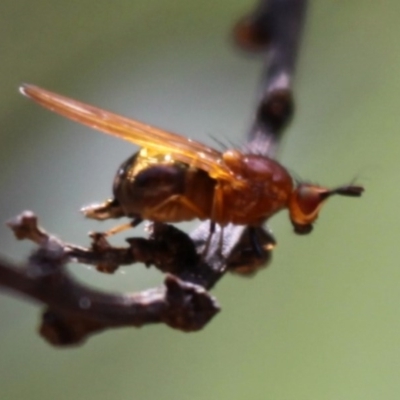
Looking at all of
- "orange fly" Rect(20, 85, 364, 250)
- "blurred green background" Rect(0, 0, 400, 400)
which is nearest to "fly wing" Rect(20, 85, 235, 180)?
"orange fly" Rect(20, 85, 364, 250)

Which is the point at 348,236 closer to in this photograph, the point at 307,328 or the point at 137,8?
the point at 307,328

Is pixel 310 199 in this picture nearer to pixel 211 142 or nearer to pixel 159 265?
pixel 159 265

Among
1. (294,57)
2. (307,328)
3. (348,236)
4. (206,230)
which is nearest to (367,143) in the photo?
(348,236)

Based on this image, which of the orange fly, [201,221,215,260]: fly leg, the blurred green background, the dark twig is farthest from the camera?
the blurred green background

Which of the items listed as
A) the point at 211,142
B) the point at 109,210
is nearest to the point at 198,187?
the point at 109,210

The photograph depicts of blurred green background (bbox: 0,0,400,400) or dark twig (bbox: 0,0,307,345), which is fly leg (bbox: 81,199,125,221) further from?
blurred green background (bbox: 0,0,400,400)

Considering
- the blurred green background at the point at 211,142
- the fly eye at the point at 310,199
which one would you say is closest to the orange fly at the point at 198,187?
the fly eye at the point at 310,199

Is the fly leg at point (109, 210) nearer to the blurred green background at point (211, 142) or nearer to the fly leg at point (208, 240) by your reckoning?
the fly leg at point (208, 240)

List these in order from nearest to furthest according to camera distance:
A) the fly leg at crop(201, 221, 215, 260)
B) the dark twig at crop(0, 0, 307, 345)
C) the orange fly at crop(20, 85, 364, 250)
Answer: the dark twig at crop(0, 0, 307, 345) → the fly leg at crop(201, 221, 215, 260) → the orange fly at crop(20, 85, 364, 250)
